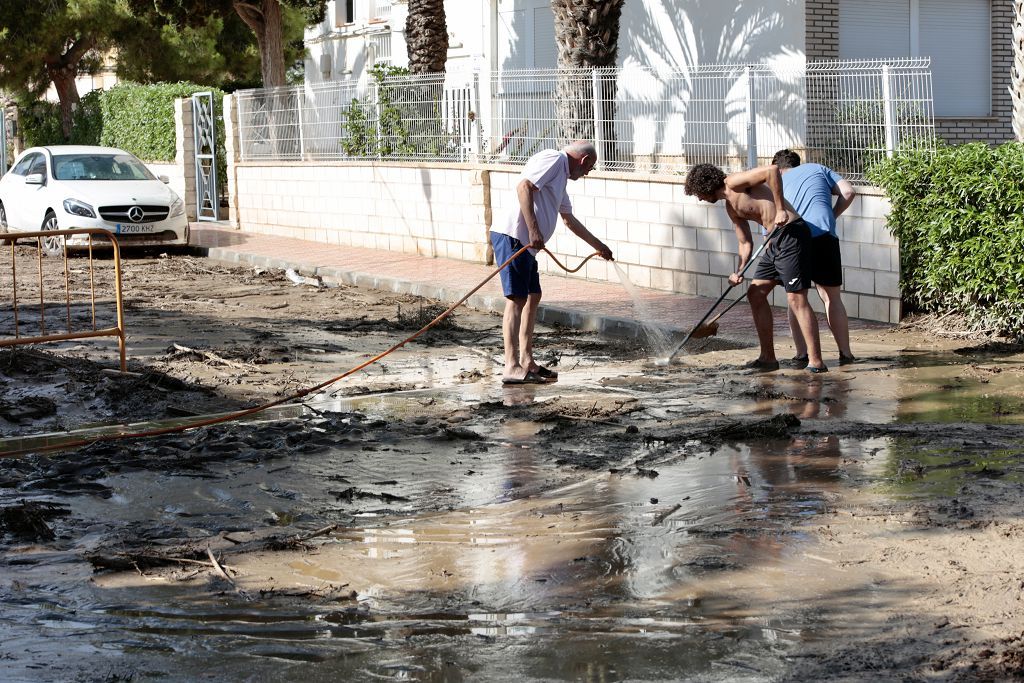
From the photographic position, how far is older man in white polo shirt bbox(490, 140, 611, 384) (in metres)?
9.18

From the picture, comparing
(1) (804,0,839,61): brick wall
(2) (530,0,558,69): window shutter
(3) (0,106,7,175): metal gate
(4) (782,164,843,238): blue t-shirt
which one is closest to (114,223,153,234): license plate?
(2) (530,0,558,69): window shutter

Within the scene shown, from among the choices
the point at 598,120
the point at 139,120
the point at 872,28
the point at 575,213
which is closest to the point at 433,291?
the point at 575,213

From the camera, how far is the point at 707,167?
9.19 metres

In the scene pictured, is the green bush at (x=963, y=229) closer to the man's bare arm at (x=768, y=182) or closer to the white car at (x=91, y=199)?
the man's bare arm at (x=768, y=182)

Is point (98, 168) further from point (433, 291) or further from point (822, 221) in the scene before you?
point (822, 221)

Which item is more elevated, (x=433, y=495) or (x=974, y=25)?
(x=974, y=25)

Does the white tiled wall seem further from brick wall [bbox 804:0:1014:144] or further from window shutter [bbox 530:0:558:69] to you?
brick wall [bbox 804:0:1014:144]

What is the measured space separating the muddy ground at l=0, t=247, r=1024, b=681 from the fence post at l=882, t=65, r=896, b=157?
2.08 meters

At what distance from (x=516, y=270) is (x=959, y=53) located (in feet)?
41.2

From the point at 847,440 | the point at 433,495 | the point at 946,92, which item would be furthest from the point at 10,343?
the point at 946,92

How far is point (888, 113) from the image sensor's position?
37.7 ft

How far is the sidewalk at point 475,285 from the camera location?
1177cm

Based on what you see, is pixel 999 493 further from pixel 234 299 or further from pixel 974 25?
pixel 974 25

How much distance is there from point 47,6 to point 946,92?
24.2 m
